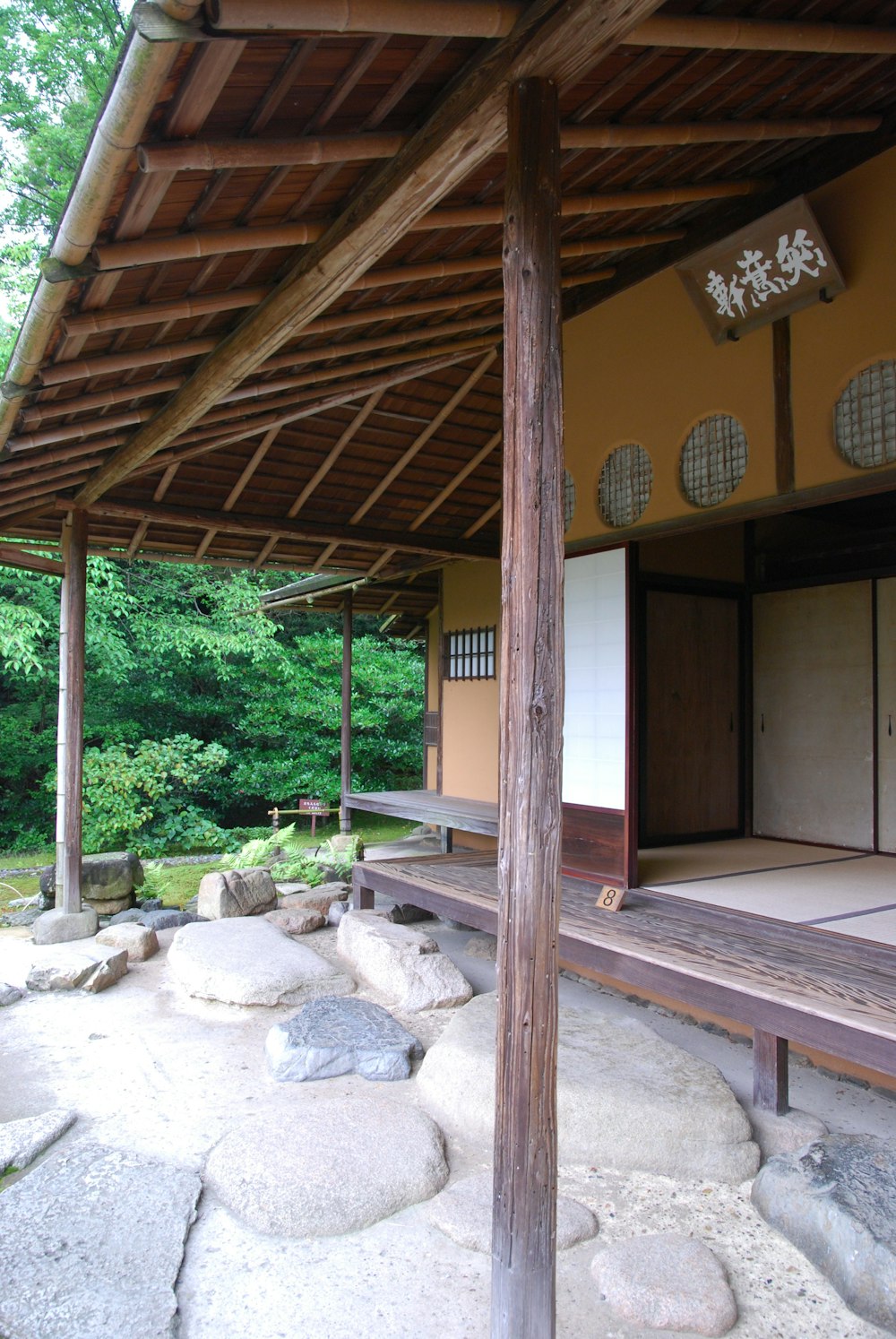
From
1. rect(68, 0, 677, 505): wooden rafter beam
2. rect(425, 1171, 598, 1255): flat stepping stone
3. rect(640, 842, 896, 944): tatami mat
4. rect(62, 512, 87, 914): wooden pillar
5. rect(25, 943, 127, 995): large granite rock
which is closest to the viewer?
rect(68, 0, 677, 505): wooden rafter beam

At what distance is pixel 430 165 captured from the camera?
260 centimetres

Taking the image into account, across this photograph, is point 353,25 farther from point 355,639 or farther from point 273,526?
point 355,639

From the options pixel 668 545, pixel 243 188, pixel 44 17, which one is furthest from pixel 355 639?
pixel 243 188

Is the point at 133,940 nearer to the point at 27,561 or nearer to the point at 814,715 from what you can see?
the point at 27,561

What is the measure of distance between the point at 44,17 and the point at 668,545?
44.1ft

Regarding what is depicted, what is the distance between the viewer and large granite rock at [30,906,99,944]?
19.8 ft

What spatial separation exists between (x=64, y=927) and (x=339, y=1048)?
3064 millimetres

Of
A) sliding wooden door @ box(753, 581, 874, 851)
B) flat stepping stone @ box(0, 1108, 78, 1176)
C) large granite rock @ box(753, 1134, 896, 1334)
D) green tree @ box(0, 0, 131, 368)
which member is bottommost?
flat stepping stone @ box(0, 1108, 78, 1176)

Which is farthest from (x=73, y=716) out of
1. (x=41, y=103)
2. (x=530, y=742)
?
(x=41, y=103)

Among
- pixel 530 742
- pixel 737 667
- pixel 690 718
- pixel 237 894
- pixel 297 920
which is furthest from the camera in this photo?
pixel 237 894

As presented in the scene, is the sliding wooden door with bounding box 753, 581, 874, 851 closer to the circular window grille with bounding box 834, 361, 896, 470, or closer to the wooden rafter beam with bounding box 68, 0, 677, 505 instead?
the circular window grille with bounding box 834, 361, 896, 470

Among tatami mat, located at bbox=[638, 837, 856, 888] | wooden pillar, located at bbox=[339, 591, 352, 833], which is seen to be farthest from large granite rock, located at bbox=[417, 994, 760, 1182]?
wooden pillar, located at bbox=[339, 591, 352, 833]

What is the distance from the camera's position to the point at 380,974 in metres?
5.03

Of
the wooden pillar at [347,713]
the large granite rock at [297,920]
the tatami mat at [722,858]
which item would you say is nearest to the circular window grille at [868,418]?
the tatami mat at [722,858]
